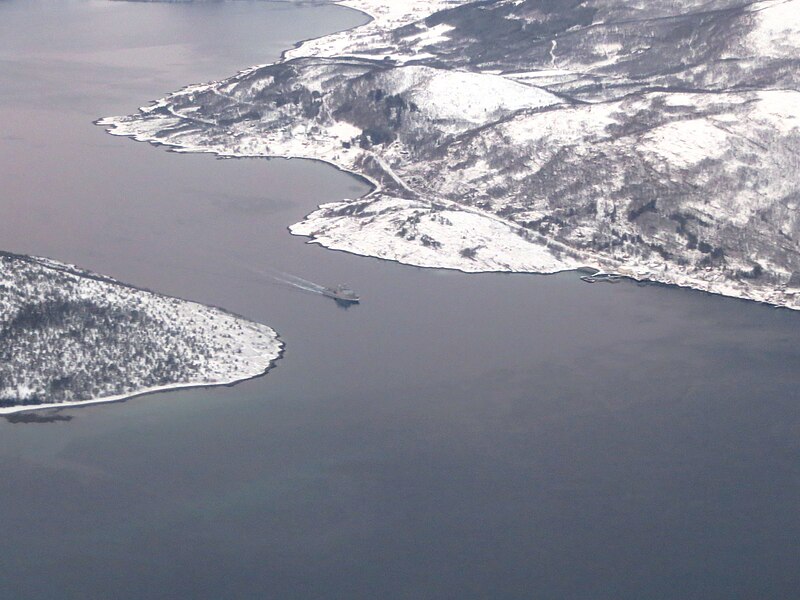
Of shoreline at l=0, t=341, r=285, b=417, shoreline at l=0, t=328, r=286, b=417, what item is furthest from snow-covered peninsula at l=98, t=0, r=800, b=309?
shoreline at l=0, t=341, r=285, b=417

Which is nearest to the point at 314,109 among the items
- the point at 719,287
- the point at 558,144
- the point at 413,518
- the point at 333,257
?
the point at 558,144

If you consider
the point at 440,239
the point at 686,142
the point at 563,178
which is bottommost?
the point at 440,239

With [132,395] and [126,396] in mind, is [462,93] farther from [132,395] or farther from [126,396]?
[126,396]

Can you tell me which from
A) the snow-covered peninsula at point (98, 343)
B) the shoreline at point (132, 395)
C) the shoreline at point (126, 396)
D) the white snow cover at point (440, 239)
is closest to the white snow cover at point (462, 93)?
the white snow cover at point (440, 239)

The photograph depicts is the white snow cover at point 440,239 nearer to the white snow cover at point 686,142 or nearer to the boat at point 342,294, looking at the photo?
the boat at point 342,294

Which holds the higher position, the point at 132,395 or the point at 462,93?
the point at 462,93

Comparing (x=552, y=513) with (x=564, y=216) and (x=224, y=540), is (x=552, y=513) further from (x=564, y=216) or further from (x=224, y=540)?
(x=564, y=216)

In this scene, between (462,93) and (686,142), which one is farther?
(462,93)

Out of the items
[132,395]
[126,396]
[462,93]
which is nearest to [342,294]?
[132,395]
